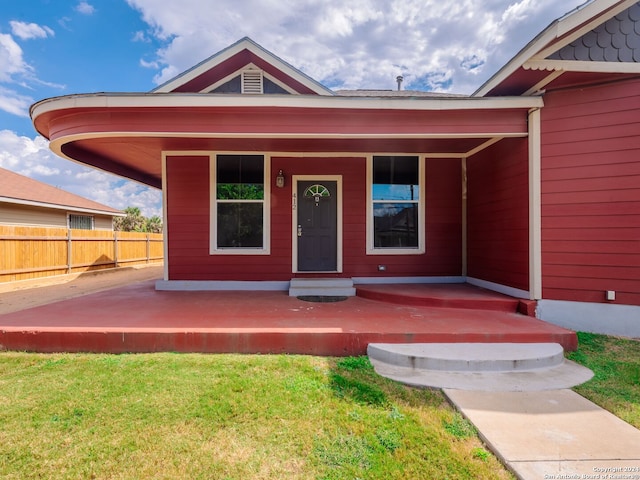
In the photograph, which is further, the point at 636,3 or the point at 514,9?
the point at 514,9

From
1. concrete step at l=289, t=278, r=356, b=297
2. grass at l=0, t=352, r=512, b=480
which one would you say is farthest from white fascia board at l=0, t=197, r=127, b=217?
concrete step at l=289, t=278, r=356, b=297

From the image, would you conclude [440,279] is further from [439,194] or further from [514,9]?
[514,9]

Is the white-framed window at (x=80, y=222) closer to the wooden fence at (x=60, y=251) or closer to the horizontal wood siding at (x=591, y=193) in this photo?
the wooden fence at (x=60, y=251)

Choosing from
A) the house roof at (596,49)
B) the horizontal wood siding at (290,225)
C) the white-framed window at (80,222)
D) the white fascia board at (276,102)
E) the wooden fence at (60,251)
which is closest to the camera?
the house roof at (596,49)

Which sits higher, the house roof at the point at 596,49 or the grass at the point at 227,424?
the house roof at the point at 596,49

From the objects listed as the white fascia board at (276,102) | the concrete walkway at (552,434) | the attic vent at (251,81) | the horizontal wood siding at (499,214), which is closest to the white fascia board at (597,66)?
the white fascia board at (276,102)

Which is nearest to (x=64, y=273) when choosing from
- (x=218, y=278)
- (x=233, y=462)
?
(x=218, y=278)

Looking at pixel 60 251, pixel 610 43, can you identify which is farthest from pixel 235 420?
pixel 60 251

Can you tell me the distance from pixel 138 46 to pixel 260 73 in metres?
11.0

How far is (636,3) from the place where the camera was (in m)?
3.51

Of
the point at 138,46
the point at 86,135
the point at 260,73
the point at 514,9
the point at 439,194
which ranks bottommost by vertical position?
the point at 439,194

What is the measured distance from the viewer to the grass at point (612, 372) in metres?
2.23

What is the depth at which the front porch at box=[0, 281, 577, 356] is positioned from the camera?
3.11 meters

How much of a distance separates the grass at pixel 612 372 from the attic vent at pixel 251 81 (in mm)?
6188
